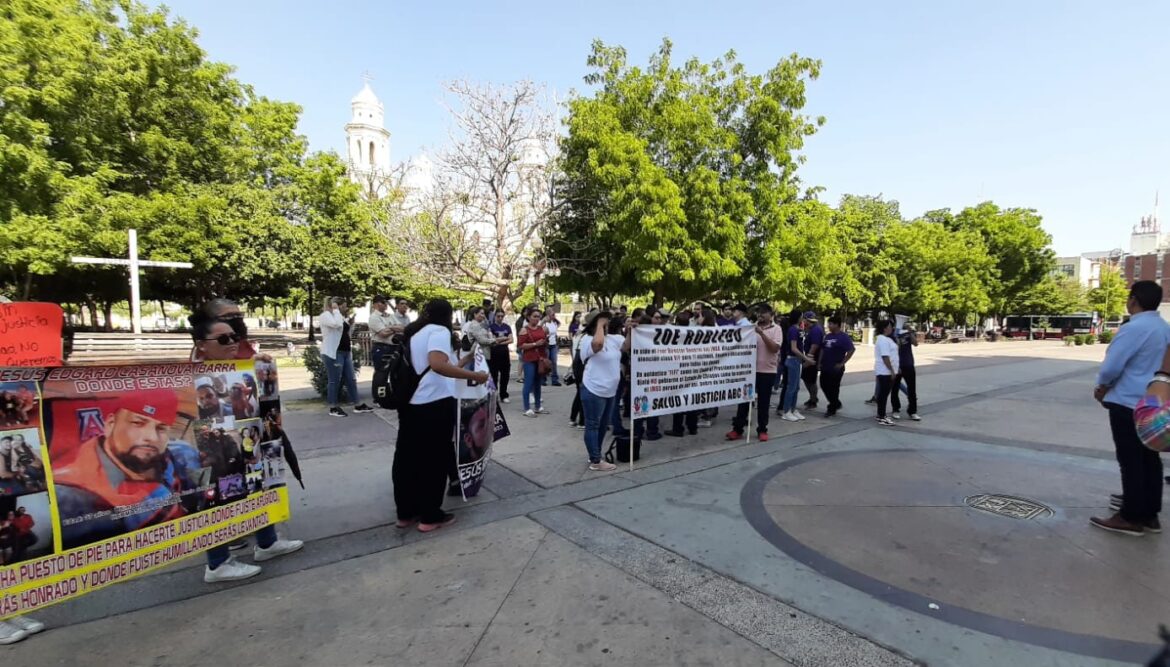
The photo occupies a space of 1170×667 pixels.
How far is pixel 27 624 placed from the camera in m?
2.88

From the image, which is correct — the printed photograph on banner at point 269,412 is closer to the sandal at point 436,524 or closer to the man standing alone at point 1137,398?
the sandal at point 436,524

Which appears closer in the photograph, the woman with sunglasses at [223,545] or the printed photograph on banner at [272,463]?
the woman with sunglasses at [223,545]

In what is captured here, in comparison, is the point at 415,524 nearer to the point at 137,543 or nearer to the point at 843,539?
the point at 137,543

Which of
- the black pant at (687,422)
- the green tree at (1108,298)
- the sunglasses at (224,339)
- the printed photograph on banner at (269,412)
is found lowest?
the black pant at (687,422)

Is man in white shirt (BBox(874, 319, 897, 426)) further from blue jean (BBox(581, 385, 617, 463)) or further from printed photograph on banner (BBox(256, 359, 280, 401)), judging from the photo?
printed photograph on banner (BBox(256, 359, 280, 401))

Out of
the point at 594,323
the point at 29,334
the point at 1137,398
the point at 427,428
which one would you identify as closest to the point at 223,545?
the point at 427,428

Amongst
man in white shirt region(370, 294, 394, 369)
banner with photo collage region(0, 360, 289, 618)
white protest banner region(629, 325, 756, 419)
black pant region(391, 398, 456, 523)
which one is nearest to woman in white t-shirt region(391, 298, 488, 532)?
black pant region(391, 398, 456, 523)

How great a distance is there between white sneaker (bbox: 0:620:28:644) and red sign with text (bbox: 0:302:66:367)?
1.37 meters

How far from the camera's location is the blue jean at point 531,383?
8.64 meters

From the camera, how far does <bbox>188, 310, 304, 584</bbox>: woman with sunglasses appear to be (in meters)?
3.41

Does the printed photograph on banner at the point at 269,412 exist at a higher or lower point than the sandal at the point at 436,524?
higher

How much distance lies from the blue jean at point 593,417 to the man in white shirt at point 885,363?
15.6 feet

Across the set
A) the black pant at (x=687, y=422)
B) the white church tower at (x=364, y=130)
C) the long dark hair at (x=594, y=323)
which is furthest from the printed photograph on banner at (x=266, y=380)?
the white church tower at (x=364, y=130)

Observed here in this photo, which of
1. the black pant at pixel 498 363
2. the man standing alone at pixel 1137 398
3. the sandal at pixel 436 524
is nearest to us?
the man standing alone at pixel 1137 398
